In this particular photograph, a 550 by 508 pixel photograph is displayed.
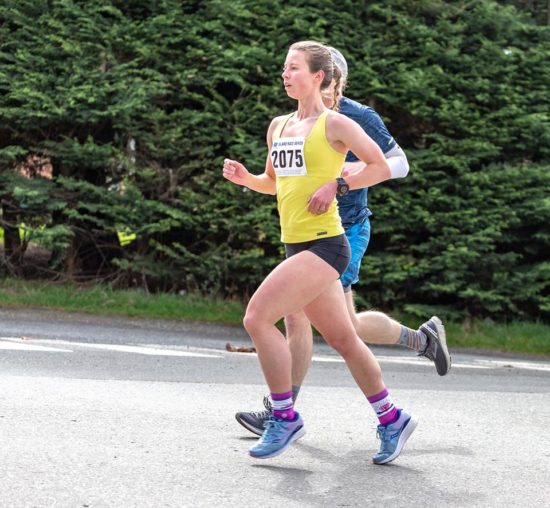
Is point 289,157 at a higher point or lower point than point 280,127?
lower

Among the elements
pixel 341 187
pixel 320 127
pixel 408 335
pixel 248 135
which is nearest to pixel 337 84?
pixel 320 127

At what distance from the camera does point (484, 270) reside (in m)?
12.3

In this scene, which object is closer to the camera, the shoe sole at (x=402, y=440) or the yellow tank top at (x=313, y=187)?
the yellow tank top at (x=313, y=187)

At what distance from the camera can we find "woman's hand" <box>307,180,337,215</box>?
5176mm

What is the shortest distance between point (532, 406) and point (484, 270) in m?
4.98

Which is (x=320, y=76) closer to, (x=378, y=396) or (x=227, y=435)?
(x=378, y=396)

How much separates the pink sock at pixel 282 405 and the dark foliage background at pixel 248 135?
260 inches

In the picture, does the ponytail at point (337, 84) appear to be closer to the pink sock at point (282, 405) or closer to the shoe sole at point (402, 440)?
the pink sock at point (282, 405)

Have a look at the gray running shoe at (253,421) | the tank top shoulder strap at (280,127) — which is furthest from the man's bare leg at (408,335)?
the tank top shoulder strap at (280,127)

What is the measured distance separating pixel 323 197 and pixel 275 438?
1135mm

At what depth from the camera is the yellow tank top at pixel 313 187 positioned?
528 cm

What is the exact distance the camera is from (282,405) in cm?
540

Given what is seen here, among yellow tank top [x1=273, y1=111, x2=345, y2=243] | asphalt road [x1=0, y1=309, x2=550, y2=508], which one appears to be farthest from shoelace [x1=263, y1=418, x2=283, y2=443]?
yellow tank top [x1=273, y1=111, x2=345, y2=243]

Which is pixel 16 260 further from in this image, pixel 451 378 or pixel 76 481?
pixel 76 481
